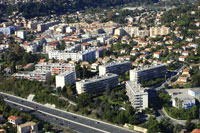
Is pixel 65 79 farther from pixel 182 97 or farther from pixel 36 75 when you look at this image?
pixel 182 97

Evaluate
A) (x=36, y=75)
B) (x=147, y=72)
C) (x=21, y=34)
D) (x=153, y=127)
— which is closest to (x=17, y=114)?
(x=36, y=75)

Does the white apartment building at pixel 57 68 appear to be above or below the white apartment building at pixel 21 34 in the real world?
below

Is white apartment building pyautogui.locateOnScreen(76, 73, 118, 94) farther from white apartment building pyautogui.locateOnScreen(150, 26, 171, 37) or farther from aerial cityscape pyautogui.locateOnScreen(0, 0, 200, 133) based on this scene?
white apartment building pyautogui.locateOnScreen(150, 26, 171, 37)

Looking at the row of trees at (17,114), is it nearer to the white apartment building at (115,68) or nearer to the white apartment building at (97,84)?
the white apartment building at (97,84)

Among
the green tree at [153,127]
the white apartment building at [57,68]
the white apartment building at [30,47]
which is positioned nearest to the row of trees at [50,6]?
the white apartment building at [30,47]

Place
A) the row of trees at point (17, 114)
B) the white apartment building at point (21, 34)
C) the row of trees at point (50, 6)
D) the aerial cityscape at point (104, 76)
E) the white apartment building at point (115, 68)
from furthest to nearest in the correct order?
the row of trees at point (50, 6), the white apartment building at point (21, 34), the white apartment building at point (115, 68), the aerial cityscape at point (104, 76), the row of trees at point (17, 114)

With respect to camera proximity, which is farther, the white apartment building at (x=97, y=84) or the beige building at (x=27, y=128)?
the white apartment building at (x=97, y=84)
